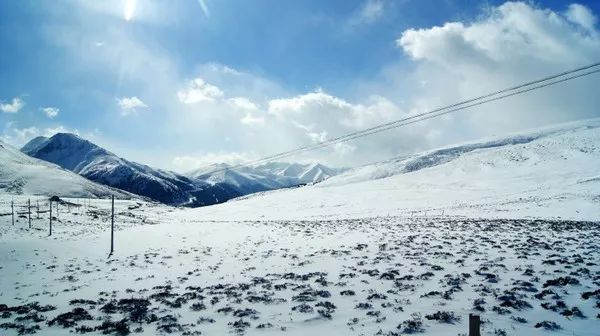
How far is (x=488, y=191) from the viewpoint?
88.0 m

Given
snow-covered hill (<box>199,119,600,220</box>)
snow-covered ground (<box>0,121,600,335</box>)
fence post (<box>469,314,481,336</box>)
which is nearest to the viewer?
fence post (<box>469,314,481,336</box>)

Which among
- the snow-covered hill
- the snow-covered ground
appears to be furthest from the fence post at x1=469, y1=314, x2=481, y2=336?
the snow-covered hill

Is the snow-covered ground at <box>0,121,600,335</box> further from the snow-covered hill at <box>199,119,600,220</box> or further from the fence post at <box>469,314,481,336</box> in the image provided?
the snow-covered hill at <box>199,119,600,220</box>

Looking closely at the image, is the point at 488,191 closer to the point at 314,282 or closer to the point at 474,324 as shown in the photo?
the point at 314,282

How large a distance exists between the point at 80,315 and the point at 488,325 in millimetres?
15894

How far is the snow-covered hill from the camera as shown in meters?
60.8

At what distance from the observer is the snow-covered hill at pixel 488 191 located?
60.8 meters

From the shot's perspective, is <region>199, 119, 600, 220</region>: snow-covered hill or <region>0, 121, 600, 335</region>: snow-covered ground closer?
<region>0, 121, 600, 335</region>: snow-covered ground

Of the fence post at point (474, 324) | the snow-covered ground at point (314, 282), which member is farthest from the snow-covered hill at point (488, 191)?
the fence post at point (474, 324)

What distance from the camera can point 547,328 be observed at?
1209cm

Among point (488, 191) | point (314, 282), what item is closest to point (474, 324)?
point (314, 282)

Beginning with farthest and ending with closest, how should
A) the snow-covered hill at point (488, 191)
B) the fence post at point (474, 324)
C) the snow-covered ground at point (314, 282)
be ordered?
the snow-covered hill at point (488, 191)
the snow-covered ground at point (314, 282)
the fence post at point (474, 324)

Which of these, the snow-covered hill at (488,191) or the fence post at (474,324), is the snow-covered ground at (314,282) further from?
the snow-covered hill at (488,191)

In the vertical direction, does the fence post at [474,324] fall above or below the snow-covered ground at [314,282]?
above
